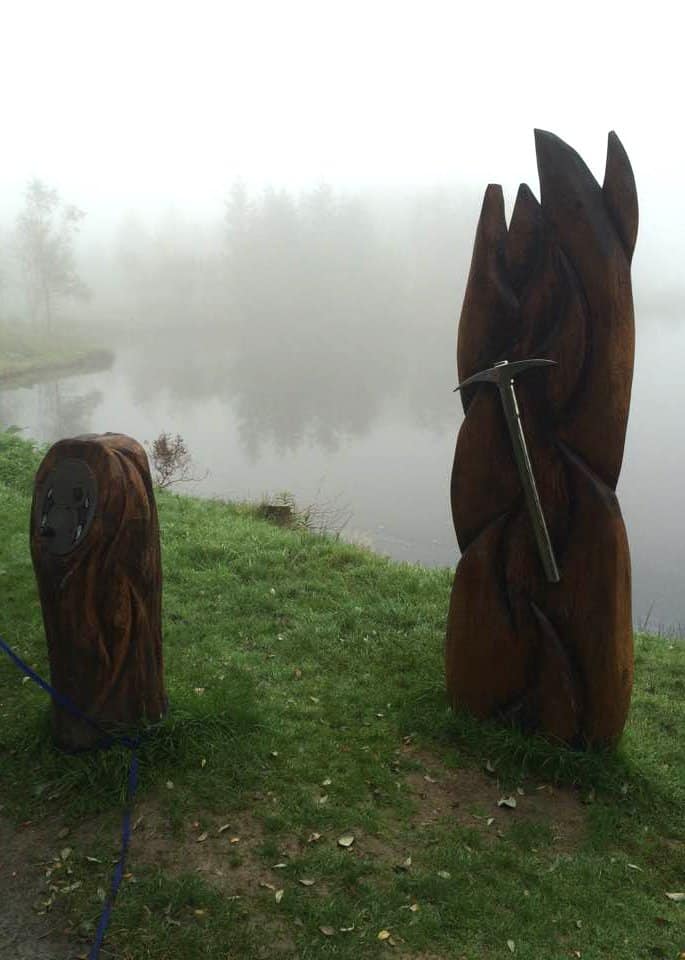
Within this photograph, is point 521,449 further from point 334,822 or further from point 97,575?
point 97,575

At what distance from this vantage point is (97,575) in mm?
3984

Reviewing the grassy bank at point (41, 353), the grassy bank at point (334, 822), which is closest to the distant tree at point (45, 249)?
the grassy bank at point (41, 353)

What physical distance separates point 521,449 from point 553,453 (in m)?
0.23

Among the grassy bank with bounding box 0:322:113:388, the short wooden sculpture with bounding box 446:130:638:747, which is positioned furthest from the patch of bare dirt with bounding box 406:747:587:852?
the grassy bank with bounding box 0:322:113:388

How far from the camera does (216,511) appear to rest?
995 centimetres

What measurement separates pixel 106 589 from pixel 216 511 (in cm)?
595

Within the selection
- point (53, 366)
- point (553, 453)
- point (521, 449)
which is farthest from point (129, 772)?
point (53, 366)

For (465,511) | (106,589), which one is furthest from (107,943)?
(465,511)

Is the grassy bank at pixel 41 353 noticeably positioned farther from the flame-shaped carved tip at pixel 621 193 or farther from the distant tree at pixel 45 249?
the flame-shaped carved tip at pixel 621 193

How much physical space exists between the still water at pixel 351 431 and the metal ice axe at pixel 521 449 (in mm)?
5968

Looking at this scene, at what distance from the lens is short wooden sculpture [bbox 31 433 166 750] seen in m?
3.97

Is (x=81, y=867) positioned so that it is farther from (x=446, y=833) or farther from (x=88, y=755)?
(x=446, y=833)

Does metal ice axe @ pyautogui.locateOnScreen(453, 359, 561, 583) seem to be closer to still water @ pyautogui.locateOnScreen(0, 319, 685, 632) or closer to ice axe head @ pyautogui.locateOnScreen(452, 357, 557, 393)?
Result: ice axe head @ pyautogui.locateOnScreen(452, 357, 557, 393)

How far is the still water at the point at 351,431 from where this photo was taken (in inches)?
505
